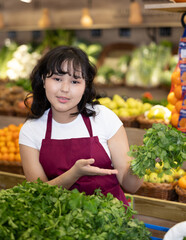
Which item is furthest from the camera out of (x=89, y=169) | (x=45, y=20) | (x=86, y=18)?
(x=45, y=20)

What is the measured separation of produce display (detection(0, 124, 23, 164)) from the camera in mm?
3166

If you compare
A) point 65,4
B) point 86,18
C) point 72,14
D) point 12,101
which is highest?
point 65,4

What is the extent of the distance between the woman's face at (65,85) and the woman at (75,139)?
19 millimetres

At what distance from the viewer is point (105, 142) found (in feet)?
6.76

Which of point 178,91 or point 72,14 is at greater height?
point 72,14

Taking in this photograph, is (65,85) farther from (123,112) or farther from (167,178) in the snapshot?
(123,112)

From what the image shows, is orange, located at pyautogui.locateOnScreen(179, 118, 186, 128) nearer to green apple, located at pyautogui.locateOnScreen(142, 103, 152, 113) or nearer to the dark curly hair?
the dark curly hair

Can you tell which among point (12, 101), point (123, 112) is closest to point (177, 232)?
point (123, 112)

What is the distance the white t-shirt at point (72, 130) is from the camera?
2.04 metres

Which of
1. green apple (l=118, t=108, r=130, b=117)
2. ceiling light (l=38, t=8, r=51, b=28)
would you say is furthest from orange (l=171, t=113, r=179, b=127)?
ceiling light (l=38, t=8, r=51, b=28)

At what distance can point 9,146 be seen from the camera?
326 centimetres

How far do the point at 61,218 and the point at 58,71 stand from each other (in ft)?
2.47

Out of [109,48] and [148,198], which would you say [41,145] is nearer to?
[148,198]

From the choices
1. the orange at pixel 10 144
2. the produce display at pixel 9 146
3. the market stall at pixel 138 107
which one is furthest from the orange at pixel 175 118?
the orange at pixel 10 144
